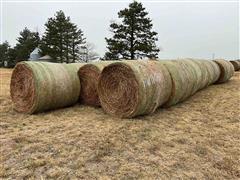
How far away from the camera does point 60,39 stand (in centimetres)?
3212

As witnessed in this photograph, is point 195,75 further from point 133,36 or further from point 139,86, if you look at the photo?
point 133,36

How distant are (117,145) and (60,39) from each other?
97.5 ft

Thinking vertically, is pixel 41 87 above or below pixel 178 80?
below

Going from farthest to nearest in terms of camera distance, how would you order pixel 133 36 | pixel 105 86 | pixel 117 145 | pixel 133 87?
pixel 133 36
pixel 105 86
pixel 133 87
pixel 117 145

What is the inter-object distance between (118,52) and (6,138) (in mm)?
21481

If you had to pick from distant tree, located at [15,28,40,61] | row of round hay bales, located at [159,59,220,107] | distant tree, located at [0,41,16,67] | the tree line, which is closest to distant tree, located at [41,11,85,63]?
the tree line

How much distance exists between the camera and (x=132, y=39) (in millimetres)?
25656

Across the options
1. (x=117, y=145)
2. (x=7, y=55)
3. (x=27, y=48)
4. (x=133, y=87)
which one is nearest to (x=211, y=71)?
(x=133, y=87)

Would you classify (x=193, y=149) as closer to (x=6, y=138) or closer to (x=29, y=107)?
(x=6, y=138)

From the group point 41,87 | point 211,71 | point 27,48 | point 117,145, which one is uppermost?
point 27,48

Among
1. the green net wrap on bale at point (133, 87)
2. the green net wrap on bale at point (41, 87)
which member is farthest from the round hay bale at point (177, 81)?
the green net wrap on bale at point (41, 87)

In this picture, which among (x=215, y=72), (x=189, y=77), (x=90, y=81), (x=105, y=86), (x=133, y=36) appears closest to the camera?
(x=105, y=86)

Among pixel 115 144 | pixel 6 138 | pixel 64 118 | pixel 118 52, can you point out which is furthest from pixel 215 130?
pixel 118 52

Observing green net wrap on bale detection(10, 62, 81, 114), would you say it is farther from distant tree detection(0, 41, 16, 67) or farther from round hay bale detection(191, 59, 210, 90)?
distant tree detection(0, 41, 16, 67)
